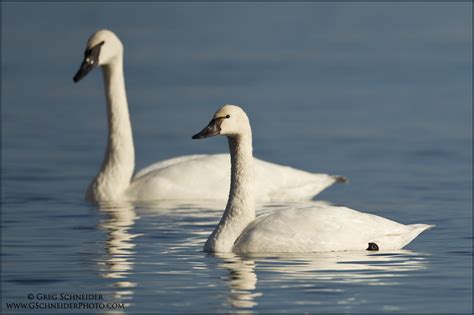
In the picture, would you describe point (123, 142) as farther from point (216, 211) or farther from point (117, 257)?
point (117, 257)

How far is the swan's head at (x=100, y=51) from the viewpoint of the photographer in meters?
18.0

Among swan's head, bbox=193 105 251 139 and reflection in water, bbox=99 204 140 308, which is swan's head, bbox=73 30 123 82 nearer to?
reflection in water, bbox=99 204 140 308

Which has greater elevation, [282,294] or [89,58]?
[89,58]

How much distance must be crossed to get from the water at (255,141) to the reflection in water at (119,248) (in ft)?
0.10

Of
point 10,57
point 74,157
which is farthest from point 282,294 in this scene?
point 10,57

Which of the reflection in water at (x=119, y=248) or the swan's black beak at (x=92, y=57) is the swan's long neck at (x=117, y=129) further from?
the reflection in water at (x=119, y=248)

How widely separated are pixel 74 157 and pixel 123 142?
267cm

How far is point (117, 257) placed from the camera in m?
13.2

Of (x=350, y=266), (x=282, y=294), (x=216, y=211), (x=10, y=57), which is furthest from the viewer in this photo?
(x=10, y=57)

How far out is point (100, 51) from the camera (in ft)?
59.5

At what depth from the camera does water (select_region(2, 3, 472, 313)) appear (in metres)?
11.8

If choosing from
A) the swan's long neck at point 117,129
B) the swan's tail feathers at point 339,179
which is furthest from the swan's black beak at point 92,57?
the swan's tail feathers at point 339,179

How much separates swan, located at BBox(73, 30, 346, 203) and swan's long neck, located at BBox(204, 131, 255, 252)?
402cm

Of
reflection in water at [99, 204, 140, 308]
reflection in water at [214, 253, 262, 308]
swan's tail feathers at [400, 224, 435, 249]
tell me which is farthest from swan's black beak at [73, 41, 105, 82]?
swan's tail feathers at [400, 224, 435, 249]
